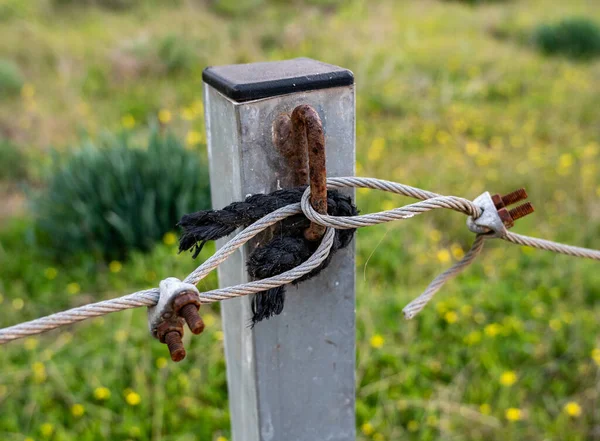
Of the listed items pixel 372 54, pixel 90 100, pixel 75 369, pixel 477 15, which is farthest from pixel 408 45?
pixel 75 369

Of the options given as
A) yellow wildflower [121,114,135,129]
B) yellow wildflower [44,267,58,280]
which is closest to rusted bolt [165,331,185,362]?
yellow wildflower [44,267,58,280]

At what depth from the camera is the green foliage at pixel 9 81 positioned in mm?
4816

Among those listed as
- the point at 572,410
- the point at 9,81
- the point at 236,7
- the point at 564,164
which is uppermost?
the point at 236,7

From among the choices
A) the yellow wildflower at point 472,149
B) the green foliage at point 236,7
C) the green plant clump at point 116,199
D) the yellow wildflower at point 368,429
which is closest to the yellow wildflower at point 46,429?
the yellow wildflower at point 368,429

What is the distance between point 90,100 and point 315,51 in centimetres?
219

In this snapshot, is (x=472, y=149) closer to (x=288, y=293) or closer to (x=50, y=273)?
(x=50, y=273)

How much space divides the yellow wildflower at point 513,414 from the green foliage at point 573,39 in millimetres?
5270

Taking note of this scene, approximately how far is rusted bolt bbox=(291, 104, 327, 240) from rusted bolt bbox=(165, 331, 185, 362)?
0.25 metres

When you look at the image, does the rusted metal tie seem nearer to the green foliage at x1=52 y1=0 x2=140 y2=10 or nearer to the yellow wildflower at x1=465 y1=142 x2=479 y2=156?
the yellow wildflower at x1=465 y1=142 x2=479 y2=156

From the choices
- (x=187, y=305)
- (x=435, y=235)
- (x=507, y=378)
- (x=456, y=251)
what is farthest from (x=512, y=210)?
(x=435, y=235)

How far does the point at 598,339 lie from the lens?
2.16 metres

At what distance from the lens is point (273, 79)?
796 mm

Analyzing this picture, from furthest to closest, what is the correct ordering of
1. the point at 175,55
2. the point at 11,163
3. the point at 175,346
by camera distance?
1. the point at 175,55
2. the point at 11,163
3. the point at 175,346

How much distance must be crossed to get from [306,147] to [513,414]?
1.42 metres
